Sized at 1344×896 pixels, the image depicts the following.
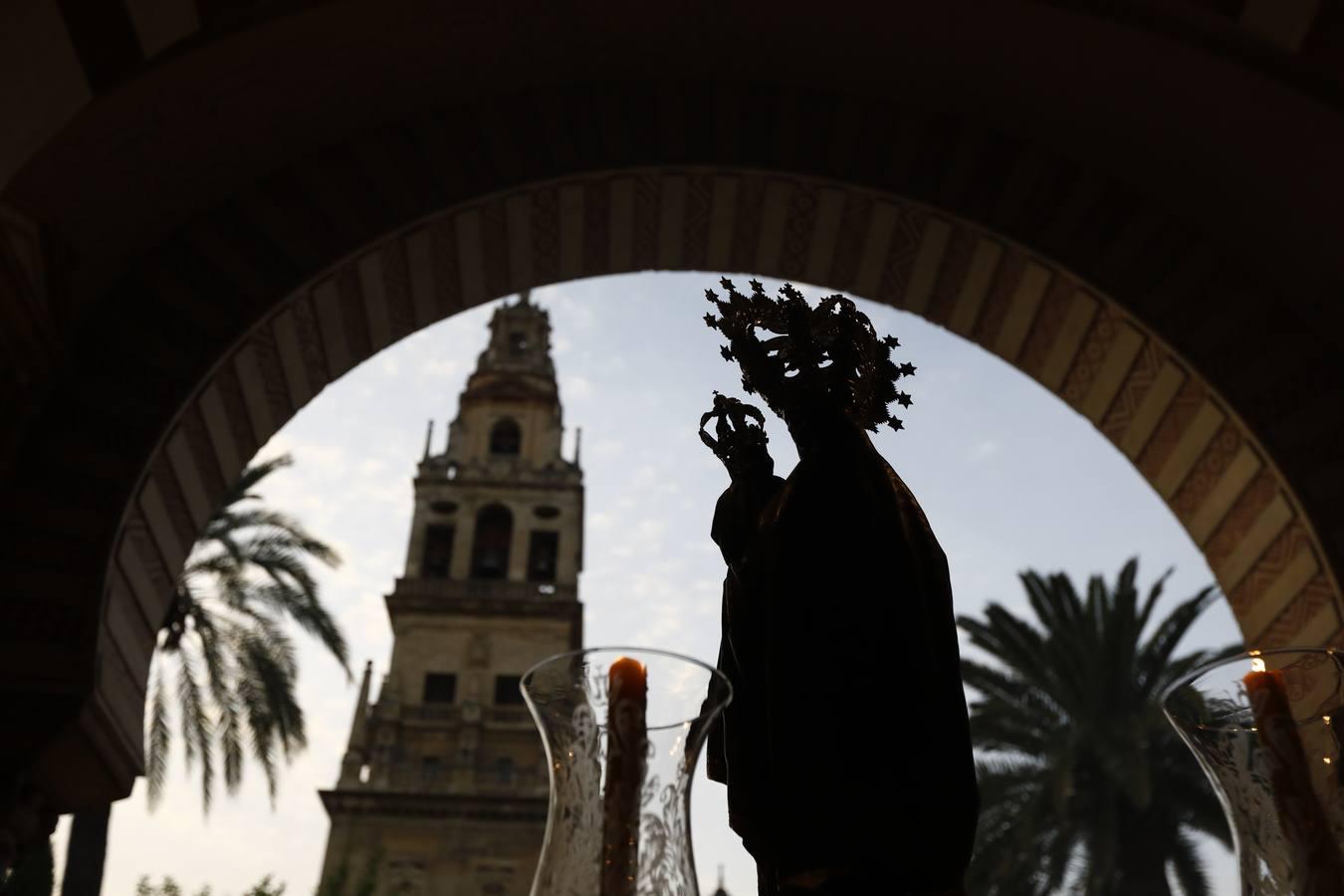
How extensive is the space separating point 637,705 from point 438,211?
6.85 metres

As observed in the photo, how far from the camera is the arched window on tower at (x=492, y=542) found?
4181 centimetres

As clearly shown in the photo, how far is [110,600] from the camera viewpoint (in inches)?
261

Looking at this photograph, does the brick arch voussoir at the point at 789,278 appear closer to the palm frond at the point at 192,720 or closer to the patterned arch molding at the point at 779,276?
the patterned arch molding at the point at 779,276

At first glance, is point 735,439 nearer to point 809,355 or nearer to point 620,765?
point 809,355

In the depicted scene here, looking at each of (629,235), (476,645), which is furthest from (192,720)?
(476,645)

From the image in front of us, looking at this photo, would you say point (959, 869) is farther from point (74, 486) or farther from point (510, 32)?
point (510, 32)

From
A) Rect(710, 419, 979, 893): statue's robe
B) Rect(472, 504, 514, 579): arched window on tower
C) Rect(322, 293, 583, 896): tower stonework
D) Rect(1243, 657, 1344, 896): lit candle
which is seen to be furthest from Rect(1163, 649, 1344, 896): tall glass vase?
Rect(472, 504, 514, 579): arched window on tower

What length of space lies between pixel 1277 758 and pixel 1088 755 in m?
17.6

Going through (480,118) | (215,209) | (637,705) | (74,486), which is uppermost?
(480,118)

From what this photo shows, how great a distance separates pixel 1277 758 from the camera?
1.74 metres

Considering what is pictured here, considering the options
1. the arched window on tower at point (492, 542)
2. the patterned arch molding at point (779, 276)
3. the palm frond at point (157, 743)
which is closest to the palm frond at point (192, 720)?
the palm frond at point (157, 743)

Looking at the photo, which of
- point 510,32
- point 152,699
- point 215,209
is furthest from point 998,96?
point 152,699

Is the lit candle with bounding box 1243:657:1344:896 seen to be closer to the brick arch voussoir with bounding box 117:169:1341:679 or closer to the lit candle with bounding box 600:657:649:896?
the lit candle with bounding box 600:657:649:896

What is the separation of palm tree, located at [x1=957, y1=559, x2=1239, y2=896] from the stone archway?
10.5 meters
